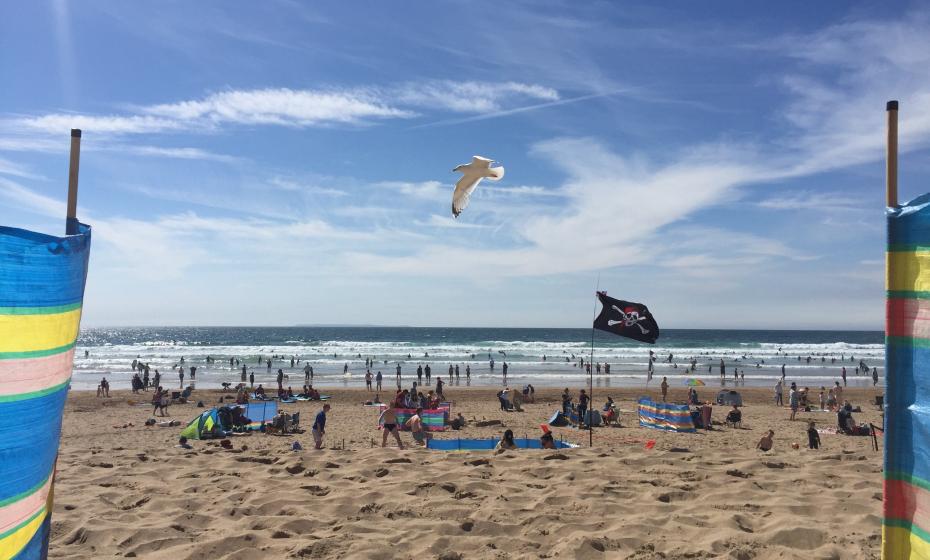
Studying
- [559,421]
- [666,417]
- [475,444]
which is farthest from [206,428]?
[666,417]

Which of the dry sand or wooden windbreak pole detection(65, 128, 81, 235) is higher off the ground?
wooden windbreak pole detection(65, 128, 81, 235)

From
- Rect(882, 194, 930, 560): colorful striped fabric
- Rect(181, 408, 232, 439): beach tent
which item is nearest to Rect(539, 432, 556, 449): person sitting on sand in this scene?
Rect(181, 408, 232, 439): beach tent

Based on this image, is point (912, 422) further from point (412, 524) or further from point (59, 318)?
point (412, 524)

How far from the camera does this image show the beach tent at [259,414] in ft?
60.7

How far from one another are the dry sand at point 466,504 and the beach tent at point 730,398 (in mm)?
16793

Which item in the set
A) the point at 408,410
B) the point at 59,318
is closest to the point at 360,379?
the point at 408,410

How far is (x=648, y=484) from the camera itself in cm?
895

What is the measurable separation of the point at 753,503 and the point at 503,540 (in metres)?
3.49

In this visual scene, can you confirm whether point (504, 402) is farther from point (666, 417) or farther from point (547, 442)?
point (547, 442)

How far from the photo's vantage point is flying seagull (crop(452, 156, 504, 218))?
8914mm

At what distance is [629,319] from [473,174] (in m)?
5.27

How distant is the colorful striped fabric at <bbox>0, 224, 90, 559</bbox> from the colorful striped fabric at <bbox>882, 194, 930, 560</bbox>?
407 cm

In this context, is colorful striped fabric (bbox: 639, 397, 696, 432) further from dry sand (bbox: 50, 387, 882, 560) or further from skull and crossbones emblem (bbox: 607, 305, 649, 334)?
skull and crossbones emblem (bbox: 607, 305, 649, 334)

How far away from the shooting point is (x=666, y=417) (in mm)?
19750
